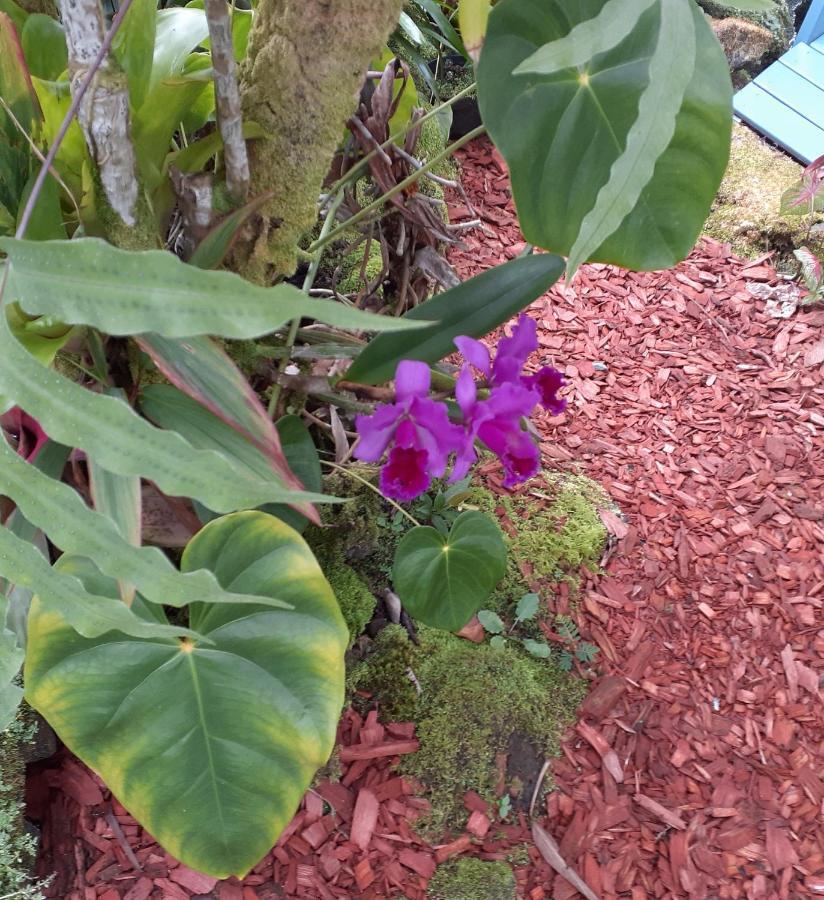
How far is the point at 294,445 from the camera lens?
105cm

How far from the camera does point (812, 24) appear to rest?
2836 millimetres

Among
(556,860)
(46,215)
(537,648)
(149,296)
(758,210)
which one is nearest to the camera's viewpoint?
(149,296)

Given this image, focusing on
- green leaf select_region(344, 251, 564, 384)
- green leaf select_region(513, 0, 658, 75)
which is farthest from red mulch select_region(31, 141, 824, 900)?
green leaf select_region(513, 0, 658, 75)

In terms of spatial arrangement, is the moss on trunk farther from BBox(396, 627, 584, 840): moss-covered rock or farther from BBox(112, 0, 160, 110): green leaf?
BBox(396, 627, 584, 840): moss-covered rock

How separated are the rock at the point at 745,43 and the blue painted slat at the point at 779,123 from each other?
0.63 ft

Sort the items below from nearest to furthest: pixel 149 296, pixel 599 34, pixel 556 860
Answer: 1. pixel 149 296
2. pixel 599 34
3. pixel 556 860

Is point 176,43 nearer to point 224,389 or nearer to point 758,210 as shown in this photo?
point 224,389

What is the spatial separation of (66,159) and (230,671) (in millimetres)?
583

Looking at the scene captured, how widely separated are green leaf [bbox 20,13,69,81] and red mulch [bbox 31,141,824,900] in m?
0.97

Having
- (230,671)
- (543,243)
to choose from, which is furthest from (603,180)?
(230,671)

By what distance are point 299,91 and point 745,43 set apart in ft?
8.57

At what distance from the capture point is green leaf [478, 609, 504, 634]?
1.36m

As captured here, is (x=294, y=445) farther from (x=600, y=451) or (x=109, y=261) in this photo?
(x=600, y=451)

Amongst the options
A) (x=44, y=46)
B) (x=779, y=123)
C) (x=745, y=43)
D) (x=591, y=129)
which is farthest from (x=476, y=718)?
(x=745, y=43)
